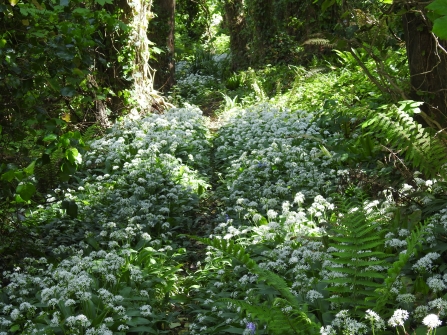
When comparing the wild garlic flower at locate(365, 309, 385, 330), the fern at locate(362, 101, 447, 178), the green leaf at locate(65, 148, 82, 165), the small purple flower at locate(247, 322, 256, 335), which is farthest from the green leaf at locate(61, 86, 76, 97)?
the fern at locate(362, 101, 447, 178)

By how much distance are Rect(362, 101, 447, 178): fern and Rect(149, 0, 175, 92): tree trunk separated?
24.1 ft

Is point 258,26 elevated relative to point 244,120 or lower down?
elevated

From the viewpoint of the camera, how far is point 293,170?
6078 mm

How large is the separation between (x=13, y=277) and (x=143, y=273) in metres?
1.03

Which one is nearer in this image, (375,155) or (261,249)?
(261,249)

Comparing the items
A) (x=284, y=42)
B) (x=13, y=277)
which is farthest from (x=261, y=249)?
(x=284, y=42)

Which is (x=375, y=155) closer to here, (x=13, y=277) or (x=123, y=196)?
(x=123, y=196)

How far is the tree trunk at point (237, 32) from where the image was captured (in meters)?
17.6

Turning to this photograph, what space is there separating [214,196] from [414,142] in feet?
8.58

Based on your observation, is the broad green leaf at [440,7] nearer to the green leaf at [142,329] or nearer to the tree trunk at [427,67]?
the green leaf at [142,329]

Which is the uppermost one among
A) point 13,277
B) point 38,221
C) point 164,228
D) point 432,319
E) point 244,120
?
point 244,120

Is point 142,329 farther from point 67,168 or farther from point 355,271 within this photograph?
point 355,271

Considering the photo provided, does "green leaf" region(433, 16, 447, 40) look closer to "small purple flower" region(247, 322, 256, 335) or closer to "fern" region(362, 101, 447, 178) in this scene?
"small purple flower" region(247, 322, 256, 335)

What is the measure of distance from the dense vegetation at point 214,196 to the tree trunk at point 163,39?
1635mm
